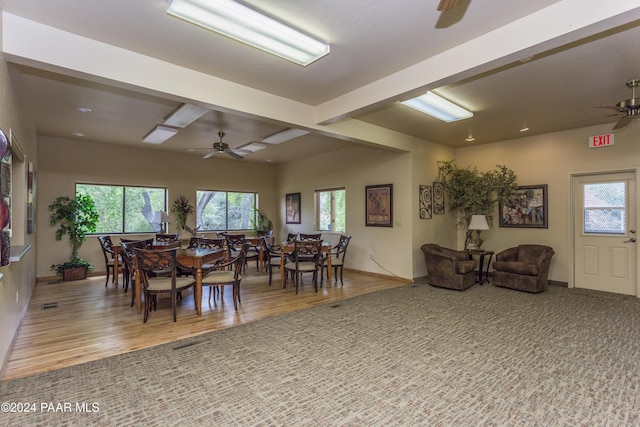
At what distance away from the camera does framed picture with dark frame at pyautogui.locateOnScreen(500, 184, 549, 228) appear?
19.5ft

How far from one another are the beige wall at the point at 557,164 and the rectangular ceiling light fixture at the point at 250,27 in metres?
5.13

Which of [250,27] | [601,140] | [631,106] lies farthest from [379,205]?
[250,27]

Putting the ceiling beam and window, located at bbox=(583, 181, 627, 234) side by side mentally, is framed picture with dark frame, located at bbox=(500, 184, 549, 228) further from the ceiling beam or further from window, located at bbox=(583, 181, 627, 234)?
the ceiling beam

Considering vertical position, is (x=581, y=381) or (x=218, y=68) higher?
(x=218, y=68)

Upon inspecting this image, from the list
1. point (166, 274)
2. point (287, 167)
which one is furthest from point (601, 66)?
point (287, 167)

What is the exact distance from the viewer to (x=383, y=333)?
345 cm

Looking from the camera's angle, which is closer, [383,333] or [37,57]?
[37,57]

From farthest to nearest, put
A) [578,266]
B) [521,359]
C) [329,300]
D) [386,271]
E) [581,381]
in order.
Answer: [386,271], [578,266], [329,300], [521,359], [581,381]

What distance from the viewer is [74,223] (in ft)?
20.6

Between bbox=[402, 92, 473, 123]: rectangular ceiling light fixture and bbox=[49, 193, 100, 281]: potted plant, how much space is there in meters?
6.47

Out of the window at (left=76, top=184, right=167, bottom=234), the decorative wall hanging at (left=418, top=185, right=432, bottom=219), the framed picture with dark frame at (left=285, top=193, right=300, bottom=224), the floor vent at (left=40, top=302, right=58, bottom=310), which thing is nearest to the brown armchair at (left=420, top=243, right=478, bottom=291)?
the decorative wall hanging at (left=418, top=185, right=432, bottom=219)

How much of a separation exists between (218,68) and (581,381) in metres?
4.28

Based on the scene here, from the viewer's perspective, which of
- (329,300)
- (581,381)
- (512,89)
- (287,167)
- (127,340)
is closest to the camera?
(581,381)

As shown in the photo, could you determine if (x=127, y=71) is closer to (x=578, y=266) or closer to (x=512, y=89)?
(x=512, y=89)
